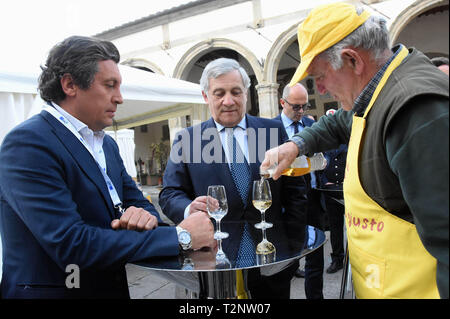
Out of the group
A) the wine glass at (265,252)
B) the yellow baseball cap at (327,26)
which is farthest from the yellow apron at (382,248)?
the wine glass at (265,252)

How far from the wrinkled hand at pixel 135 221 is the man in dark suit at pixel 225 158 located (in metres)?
0.48

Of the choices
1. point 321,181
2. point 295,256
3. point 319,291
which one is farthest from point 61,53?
point 321,181

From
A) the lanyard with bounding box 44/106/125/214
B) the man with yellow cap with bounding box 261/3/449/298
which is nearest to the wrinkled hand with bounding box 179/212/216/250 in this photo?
the lanyard with bounding box 44/106/125/214

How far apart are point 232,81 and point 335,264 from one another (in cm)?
304

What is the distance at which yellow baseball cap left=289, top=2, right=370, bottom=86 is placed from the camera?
124cm

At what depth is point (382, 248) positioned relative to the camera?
1200 mm

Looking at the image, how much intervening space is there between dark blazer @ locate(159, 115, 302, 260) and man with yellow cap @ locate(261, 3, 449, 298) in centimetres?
98

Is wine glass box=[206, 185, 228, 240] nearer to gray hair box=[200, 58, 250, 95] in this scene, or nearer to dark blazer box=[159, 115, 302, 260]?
dark blazer box=[159, 115, 302, 260]

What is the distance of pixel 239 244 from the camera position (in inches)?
69.3

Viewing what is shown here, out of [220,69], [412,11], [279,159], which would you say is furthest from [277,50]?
[279,159]

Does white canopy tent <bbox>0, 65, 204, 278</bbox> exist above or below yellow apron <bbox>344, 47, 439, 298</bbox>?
above

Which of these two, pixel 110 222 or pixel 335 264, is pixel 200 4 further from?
pixel 110 222

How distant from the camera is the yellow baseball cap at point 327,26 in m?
1.24

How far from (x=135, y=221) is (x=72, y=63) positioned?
2.67 feet
